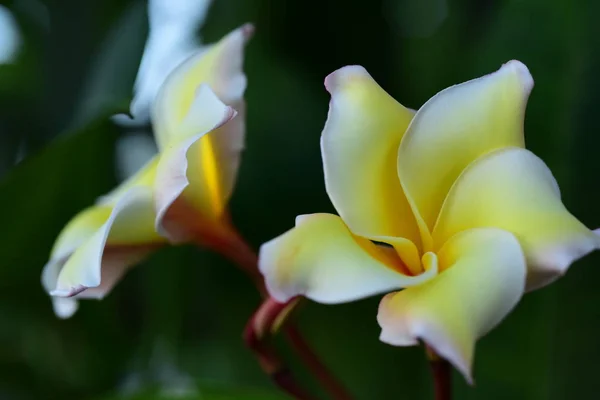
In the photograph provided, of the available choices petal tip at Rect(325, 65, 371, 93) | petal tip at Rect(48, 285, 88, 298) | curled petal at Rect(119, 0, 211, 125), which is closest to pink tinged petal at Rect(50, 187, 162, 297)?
petal tip at Rect(48, 285, 88, 298)

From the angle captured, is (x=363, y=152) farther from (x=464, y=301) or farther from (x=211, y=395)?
(x=211, y=395)

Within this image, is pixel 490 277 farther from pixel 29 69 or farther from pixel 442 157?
pixel 29 69

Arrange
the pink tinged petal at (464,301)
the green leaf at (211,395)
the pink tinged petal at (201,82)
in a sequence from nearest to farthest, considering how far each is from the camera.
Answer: the pink tinged petal at (464,301), the pink tinged petal at (201,82), the green leaf at (211,395)

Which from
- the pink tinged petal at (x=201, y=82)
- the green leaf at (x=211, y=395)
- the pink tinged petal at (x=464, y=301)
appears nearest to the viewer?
the pink tinged petal at (x=464, y=301)

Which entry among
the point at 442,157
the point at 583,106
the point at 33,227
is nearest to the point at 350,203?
the point at 442,157

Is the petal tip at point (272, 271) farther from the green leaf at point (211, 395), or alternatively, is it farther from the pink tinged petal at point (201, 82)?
the green leaf at point (211, 395)

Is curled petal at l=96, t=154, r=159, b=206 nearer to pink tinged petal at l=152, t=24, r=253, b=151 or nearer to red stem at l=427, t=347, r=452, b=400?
pink tinged petal at l=152, t=24, r=253, b=151

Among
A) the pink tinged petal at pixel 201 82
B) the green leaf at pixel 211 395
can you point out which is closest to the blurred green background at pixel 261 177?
the green leaf at pixel 211 395
